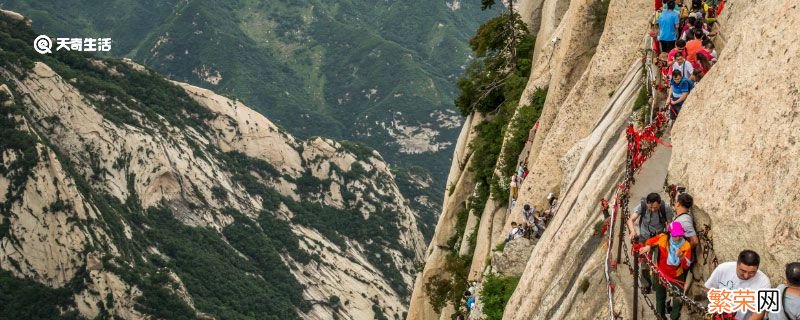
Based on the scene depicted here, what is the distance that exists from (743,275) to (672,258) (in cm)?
204

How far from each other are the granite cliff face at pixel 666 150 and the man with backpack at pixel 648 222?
48 centimetres

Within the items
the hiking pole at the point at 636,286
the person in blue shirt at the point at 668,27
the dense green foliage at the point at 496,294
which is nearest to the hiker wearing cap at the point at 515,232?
the dense green foliage at the point at 496,294

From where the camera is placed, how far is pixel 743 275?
35.7 feet

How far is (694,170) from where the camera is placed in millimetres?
14766

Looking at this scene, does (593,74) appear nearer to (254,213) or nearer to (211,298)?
(211,298)

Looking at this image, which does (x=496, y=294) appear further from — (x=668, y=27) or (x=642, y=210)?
(x=642, y=210)

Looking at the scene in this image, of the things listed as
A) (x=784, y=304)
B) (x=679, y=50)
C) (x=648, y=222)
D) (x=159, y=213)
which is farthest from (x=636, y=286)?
(x=159, y=213)

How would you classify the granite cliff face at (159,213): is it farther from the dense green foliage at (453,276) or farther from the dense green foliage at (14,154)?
the dense green foliage at (453,276)

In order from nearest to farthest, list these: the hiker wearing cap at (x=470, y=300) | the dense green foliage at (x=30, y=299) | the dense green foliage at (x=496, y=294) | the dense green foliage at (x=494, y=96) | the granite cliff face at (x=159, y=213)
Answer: the dense green foliage at (x=496, y=294) → the hiker wearing cap at (x=470, y=300) → the dense green foliage at (x=494, y=96) → the dense green foliage at (x=30, y=299) → the granite cliff face at (x=159, y=213)

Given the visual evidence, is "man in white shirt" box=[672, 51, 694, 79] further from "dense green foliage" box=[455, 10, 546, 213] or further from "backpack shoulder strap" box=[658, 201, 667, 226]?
"dense green foliage" box=[455, 10, 546, 213]

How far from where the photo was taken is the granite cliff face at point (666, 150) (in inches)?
485

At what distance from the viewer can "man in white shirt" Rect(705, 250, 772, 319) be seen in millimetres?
10750

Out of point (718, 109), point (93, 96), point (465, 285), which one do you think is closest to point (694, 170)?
point (718, 109)

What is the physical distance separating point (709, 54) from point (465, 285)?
63.0 feet
